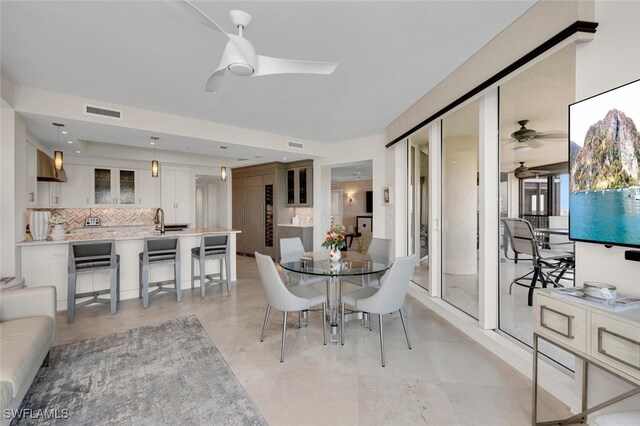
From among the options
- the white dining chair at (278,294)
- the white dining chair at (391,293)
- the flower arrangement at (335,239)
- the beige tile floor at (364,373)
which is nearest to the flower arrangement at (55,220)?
the beige tile floor at (364,373)

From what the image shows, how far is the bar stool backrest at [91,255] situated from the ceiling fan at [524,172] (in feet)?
15.6

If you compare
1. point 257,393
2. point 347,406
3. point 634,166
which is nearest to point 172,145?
point 257,393

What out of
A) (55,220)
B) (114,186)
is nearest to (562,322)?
(55,220)

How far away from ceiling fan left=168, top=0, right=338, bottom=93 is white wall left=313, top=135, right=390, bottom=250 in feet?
11.8

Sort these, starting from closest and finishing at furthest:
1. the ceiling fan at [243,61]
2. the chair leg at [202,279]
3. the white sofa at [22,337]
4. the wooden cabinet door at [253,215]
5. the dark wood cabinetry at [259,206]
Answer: the white sofa at [22,337] → the ceiling fan at [243,61] → the chair leg at [202,279] → the dark wood cabinetry at [259,206] → the wooden cabinet door at [253,215]

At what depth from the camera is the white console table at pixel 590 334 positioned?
1268 millimetres

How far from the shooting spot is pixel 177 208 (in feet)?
23.6

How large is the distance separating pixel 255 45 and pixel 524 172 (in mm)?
2723

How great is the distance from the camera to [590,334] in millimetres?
1440

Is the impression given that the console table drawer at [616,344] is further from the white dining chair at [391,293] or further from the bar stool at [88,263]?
the bar stool at [88,263]

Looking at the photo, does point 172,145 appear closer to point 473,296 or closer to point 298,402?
point 298,402

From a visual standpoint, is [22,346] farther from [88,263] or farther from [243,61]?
[243,61]

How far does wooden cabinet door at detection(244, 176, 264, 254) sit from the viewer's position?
26.0 feet

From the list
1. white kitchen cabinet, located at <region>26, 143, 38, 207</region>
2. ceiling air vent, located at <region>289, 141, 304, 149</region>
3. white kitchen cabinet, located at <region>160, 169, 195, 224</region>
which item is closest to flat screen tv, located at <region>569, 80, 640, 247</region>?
ceiling air vent, located at <region>289, 141, 304, 149</region>
